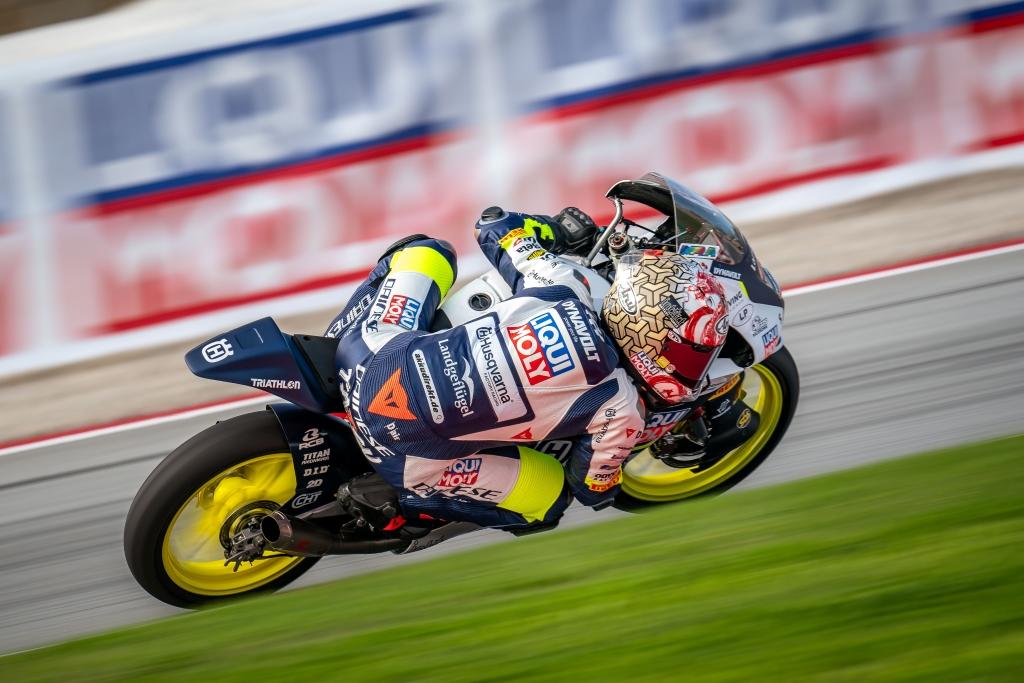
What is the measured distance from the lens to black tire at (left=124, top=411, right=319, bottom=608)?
3596 millimetres

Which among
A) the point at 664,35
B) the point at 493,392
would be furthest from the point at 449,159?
the point at 493,392

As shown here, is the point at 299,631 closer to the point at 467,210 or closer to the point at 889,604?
the point at 889,604

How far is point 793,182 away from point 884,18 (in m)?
1.26

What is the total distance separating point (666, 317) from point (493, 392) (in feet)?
2.03

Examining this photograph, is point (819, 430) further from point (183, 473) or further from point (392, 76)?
point (392, 76)

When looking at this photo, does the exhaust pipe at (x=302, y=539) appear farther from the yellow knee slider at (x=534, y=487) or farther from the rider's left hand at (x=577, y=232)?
the rider's left hand at (x=577, y=232)

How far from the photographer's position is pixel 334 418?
3.88m

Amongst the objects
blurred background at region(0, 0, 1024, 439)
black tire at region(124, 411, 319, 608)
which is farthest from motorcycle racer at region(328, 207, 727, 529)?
blurred background at region(0, 0, 1024, 439)

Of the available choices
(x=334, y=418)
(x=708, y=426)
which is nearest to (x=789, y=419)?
(x=708, y=426)

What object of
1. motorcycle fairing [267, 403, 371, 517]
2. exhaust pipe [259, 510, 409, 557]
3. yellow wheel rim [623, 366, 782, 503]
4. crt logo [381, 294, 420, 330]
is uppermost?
crt logo [381, 294, 420, 330]

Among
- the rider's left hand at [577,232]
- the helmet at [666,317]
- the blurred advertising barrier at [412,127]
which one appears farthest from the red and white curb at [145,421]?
the helmet at [666,317]

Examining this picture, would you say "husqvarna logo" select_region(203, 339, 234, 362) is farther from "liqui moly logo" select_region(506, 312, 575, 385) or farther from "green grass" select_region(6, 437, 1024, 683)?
"liqui moly logo" select_region(506, 312, 575, 385)

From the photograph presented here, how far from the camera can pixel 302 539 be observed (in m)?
3.82

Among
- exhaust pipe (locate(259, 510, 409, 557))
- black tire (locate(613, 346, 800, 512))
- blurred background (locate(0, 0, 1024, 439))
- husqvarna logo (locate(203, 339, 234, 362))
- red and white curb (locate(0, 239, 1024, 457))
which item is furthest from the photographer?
blurred background (locate(0, 0, 1024, 439))
